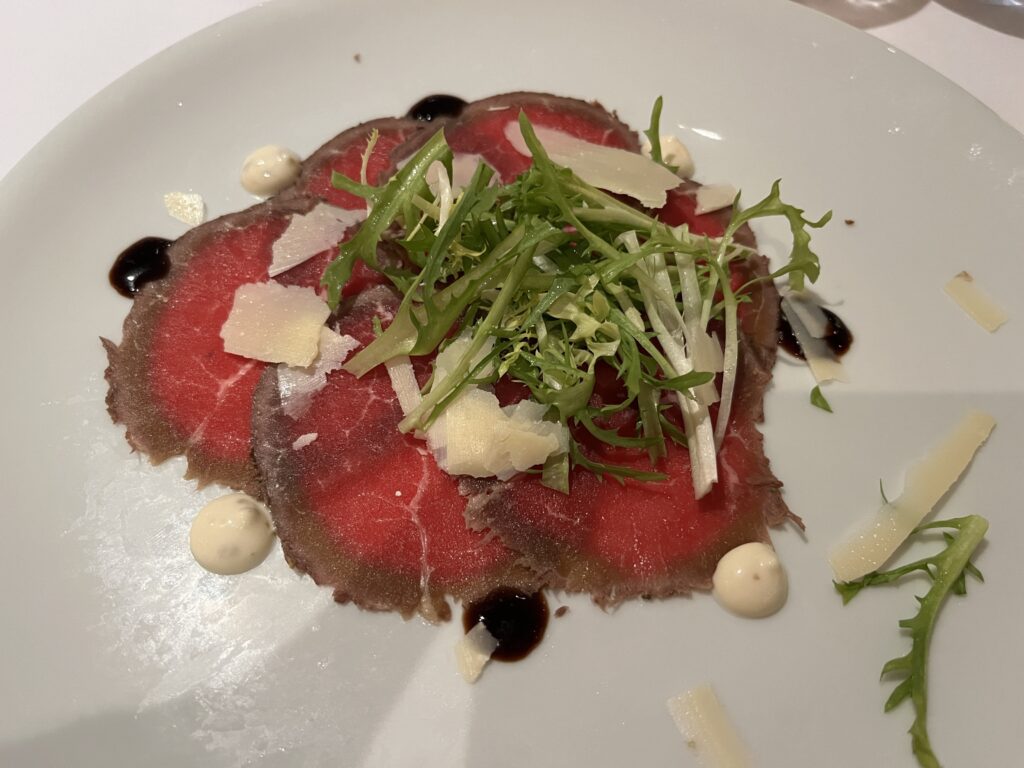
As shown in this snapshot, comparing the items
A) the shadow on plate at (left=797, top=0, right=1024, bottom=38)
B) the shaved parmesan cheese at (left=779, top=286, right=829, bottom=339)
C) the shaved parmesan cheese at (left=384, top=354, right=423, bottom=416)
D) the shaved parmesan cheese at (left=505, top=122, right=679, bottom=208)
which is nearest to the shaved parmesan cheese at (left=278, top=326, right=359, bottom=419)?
the shaved parmesan cheese at (left=384, top=354, right=423, bottom=416)

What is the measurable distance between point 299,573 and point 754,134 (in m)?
2.66

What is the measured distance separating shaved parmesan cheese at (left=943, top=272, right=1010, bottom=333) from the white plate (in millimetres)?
43

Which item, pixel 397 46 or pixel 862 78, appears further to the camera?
pixel 397 46

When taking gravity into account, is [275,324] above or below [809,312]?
above

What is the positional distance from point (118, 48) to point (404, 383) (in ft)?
8.42

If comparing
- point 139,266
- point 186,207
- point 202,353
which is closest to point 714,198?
point 202,353

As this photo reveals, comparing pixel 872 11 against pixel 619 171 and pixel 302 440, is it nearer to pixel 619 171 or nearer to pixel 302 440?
pixel 619 171

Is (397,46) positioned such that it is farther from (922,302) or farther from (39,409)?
(922,302)

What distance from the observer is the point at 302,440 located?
2428 millimetres

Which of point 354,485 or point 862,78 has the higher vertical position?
point 862,78

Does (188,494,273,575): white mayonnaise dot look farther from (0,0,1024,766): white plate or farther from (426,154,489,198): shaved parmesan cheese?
(426,154,489,198): shaved parmesan cheese

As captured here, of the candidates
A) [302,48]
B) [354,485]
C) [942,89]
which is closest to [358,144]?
[302,48]

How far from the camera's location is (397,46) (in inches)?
135

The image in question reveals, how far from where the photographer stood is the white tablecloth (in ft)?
11.1
